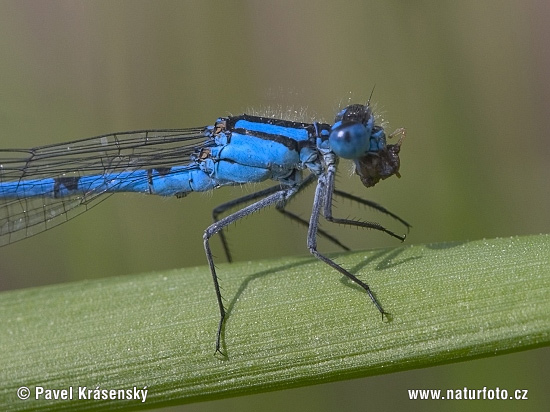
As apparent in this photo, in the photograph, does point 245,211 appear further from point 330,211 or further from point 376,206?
point 376,206

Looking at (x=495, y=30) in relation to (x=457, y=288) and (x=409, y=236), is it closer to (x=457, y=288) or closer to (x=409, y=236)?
(x=409, y=236)

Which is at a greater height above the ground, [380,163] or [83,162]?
[83,162]

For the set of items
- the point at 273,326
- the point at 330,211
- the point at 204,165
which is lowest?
the point at 273,326

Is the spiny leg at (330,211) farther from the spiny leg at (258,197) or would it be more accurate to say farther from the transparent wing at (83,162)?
the transparent wing at (83,162)

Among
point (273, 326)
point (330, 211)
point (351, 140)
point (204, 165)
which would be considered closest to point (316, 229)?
point (330, 211)

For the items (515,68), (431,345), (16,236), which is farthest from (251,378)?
(515,68)

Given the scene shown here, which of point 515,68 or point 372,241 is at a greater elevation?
point 515,68

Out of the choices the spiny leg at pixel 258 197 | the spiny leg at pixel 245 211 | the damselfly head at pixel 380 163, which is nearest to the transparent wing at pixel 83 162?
the spiny leg at pixel 258 197
